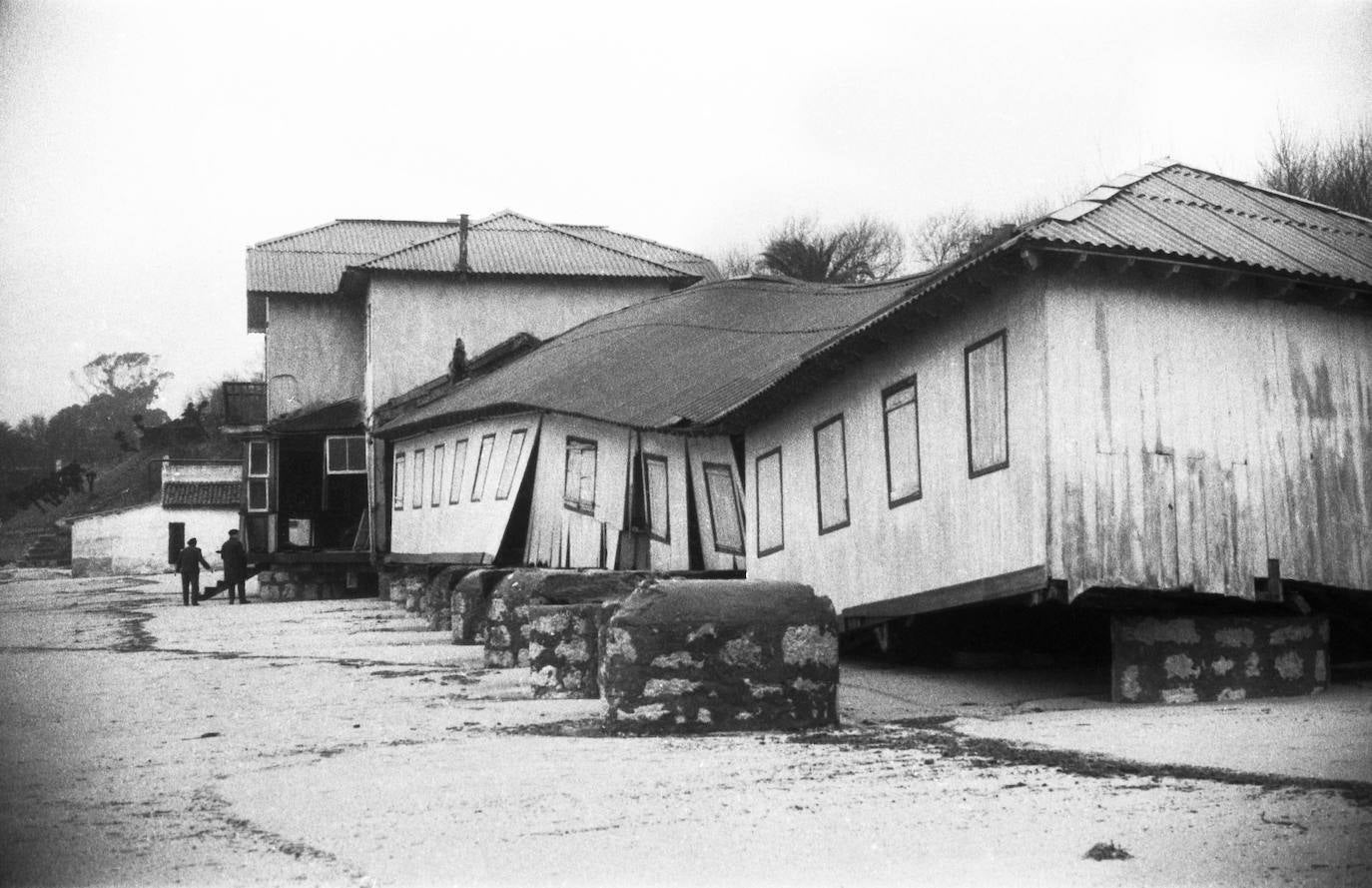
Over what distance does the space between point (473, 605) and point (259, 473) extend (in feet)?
64.2

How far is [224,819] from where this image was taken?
8086mm

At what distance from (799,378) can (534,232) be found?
23160 millimetres

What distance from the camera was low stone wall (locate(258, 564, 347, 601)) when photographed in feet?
124

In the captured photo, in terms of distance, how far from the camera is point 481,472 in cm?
2892

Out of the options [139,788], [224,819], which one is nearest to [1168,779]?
[224,819]

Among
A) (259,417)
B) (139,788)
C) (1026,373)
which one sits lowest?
(139,788)

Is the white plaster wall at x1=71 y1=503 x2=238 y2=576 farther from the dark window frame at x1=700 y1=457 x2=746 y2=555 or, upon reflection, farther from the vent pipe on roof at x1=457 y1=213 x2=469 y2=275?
the dark window frame at x1=700 y1=457 x2=746 y2=555

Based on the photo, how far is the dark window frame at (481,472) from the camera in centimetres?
2852

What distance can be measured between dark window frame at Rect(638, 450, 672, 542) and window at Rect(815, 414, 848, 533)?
17.8ft

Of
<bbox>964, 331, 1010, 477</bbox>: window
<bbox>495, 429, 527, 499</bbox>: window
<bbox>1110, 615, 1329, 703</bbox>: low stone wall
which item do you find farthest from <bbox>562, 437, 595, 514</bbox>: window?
<bbox>1110, 615, 1329, 703</bbox>: low stone wall

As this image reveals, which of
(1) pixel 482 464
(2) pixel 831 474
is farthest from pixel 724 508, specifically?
(1) pixel 482 464

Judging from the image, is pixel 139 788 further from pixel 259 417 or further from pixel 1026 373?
pixel 259 417

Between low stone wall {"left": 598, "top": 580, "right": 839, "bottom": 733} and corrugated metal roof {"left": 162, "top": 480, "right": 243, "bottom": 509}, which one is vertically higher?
corrugated metal roof {"left": 162, "top": 480, "right": 243, "bottom": 509}

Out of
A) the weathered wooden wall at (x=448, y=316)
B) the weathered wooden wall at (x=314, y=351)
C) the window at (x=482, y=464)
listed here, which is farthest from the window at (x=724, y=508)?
the weathered wooden wall at (x=314, y=351)
